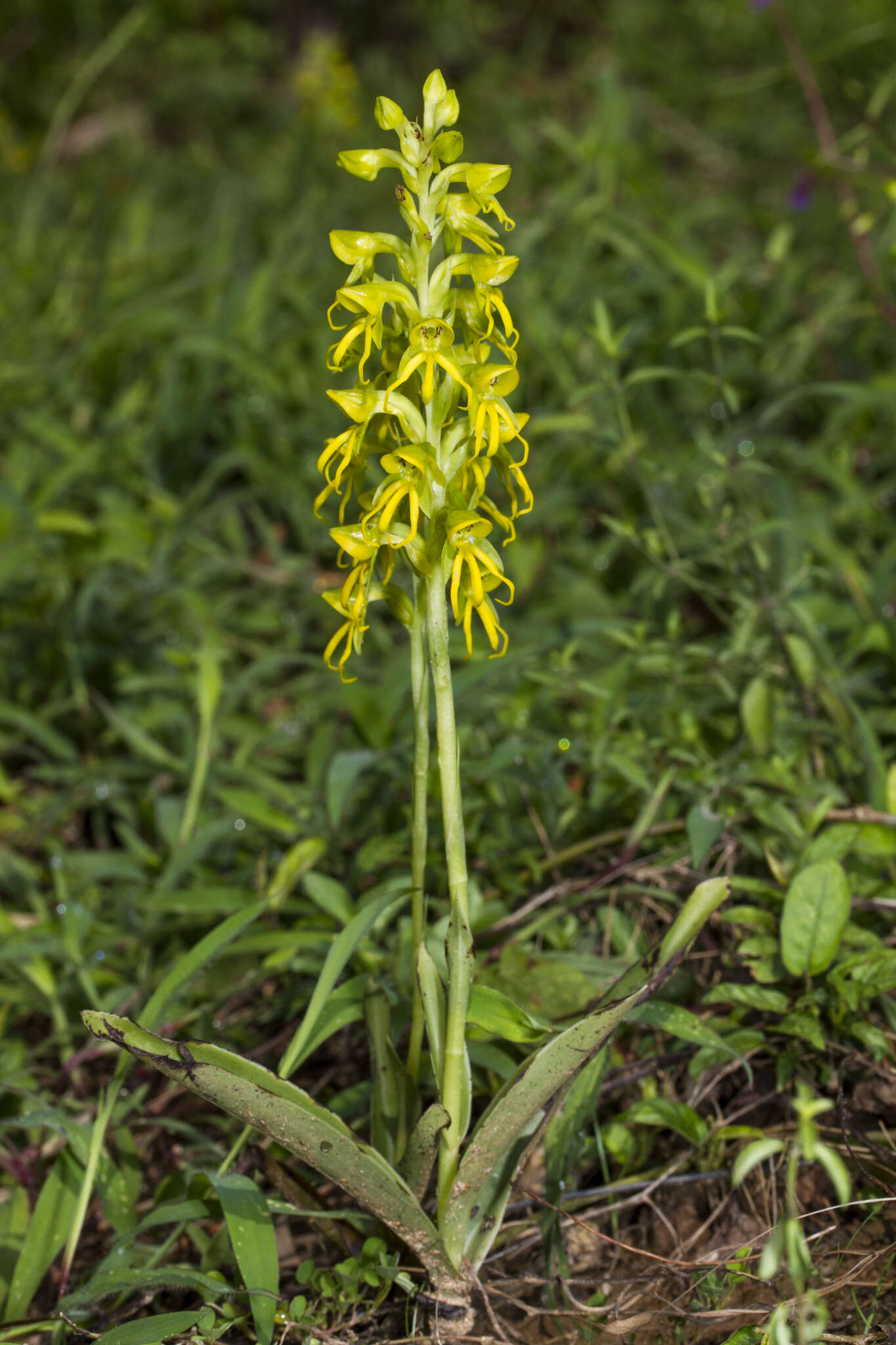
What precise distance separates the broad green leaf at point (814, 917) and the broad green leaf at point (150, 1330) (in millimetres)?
1000

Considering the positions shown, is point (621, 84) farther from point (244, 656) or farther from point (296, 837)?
point (296, 837)

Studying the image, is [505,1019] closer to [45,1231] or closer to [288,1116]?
[288,1116]

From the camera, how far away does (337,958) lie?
59.5 inches

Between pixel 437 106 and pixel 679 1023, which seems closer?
pixel 437 106

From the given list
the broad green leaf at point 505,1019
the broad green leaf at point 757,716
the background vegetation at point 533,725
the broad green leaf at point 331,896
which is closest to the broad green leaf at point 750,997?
the background vegetation at point 533,725

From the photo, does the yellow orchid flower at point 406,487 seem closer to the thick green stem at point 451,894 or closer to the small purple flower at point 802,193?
the thick green stem at point 451,894

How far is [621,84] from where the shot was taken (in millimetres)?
6461

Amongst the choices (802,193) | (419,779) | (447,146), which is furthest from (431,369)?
(802,193)

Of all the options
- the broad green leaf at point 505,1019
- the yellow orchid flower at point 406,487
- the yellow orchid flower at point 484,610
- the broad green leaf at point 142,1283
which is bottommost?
the broad green leaf at point 142,1283

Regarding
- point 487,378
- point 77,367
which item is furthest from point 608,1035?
point 77,367

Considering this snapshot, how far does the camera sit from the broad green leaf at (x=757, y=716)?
2039 millimetres

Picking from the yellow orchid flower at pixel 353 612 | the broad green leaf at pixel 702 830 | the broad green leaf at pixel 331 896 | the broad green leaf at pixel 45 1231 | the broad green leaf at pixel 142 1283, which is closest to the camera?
the yellow orchid flower at pixel 353 612

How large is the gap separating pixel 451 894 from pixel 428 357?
2.09 feet

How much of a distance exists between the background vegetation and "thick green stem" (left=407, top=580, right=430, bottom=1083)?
0.27 m
